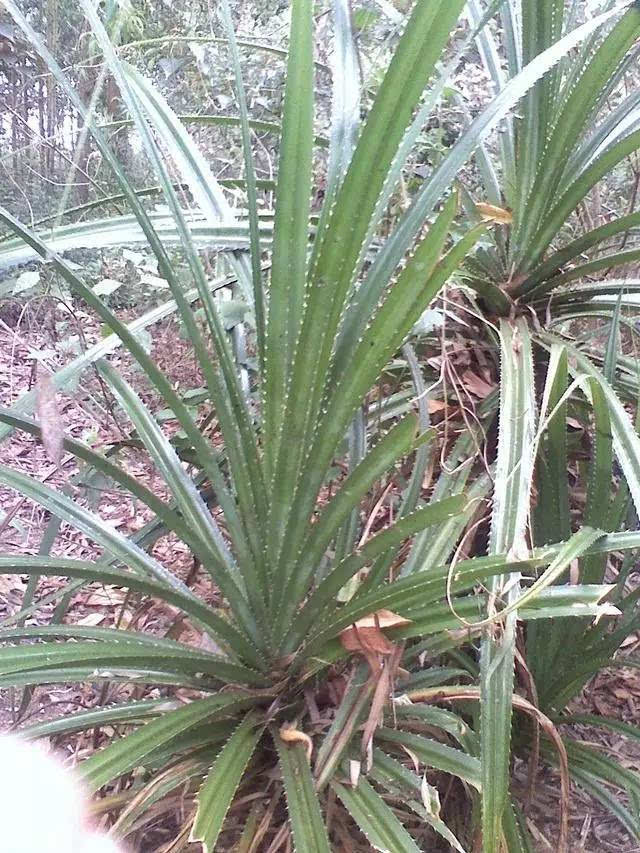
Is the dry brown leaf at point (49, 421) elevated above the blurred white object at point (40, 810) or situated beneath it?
elevated above

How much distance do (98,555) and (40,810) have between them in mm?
1169

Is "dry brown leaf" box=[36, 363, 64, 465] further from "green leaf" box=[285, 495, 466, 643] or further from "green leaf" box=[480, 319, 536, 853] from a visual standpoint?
"green leaf" box=[480, 319, 536, 853]

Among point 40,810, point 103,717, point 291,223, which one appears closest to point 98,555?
point 103,717

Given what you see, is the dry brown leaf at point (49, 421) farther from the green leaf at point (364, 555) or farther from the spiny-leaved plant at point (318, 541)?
the green leaf at point (364, 555)

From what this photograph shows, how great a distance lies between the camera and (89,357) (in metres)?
0.74

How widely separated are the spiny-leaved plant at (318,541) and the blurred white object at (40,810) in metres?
0.04

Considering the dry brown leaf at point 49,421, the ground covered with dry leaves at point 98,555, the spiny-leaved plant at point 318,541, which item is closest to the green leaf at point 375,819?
the spiny-leaved plant at point 318,541

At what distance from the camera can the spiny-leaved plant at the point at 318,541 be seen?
0.58 meters

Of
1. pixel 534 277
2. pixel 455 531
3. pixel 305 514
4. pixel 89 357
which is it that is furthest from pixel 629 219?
pixel 89 357

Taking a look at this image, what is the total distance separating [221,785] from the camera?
0.62 meters

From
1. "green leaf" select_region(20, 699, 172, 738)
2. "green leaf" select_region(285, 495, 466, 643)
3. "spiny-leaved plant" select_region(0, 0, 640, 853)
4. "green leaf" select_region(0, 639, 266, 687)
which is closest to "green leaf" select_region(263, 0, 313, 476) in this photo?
"spiny-leaved plant" select_region(0, 0, 640, 853)

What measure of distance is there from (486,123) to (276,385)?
33 centimetres

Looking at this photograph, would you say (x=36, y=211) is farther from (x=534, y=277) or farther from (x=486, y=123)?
(x=486, y=123)

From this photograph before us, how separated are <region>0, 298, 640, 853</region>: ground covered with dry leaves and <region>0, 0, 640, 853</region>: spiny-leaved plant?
177 mm
